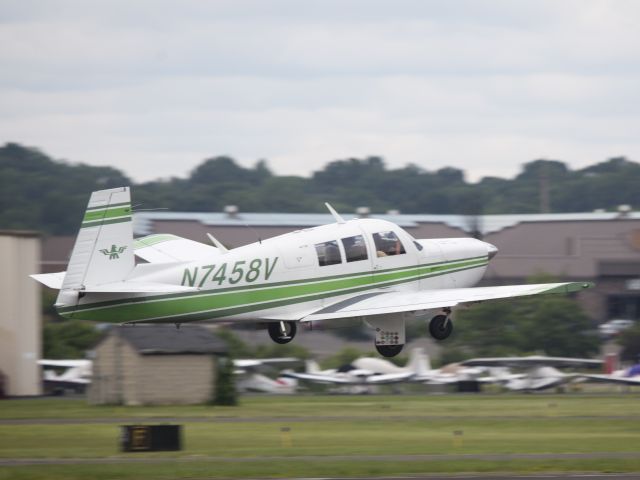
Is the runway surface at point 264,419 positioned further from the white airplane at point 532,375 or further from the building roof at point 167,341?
the white airplane at point 532,375

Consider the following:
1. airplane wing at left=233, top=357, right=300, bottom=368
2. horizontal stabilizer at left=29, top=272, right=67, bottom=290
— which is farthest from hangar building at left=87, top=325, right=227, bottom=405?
horizontal stabilizer at left=29, top=272, right=67, bottom=290

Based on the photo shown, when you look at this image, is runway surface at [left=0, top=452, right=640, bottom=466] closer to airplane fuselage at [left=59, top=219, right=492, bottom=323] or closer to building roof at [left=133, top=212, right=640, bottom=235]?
airplane fuselage at [left=59, top=219, right=492, bottom=323]

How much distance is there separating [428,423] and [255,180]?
486 ft

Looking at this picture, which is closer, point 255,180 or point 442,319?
point 442,319

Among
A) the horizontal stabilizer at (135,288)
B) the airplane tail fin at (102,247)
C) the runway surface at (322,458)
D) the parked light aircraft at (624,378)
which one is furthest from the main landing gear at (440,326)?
the parked light aircraft at (624,378)

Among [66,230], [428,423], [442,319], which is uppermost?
[66,230]

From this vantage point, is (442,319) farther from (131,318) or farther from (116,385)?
(116,385)

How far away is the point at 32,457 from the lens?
2745cm

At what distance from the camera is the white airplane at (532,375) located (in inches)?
2055

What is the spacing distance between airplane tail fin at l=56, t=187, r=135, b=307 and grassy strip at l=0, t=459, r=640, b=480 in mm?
4104

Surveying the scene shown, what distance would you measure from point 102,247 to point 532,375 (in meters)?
35.3

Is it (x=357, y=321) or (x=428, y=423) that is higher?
(x=357, y=321)

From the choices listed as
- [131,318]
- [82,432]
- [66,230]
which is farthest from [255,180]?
[131,318]

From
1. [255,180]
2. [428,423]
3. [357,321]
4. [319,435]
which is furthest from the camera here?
[255,180]
